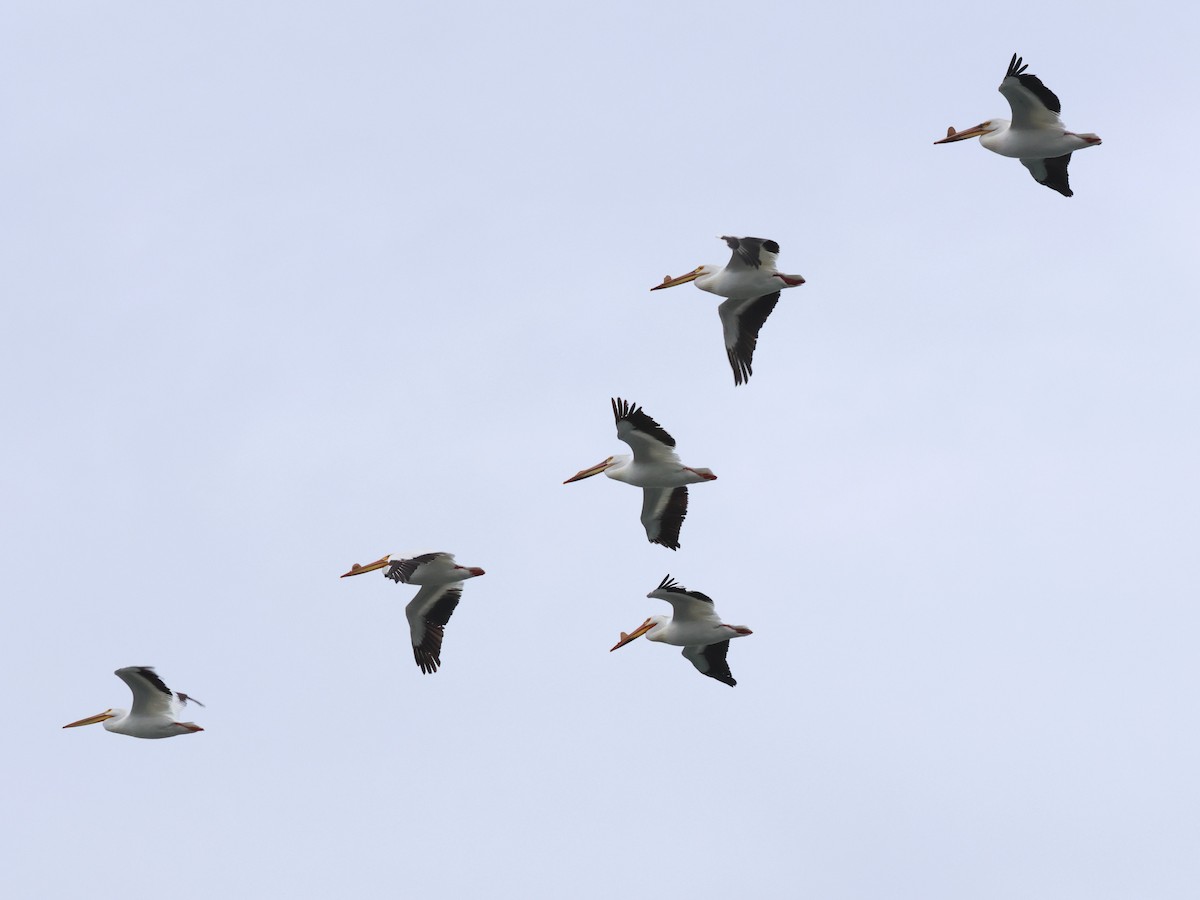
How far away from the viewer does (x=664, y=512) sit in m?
26.0

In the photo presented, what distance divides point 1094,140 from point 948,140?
67.2 inches

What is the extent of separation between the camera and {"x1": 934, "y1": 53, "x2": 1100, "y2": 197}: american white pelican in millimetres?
24359

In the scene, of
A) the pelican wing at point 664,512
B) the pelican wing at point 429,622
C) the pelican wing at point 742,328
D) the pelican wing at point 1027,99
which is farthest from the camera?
the pelican wing at point 429,622

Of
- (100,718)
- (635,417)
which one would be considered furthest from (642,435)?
(100,718)

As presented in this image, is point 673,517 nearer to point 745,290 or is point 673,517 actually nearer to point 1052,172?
point 745,290

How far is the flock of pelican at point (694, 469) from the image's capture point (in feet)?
80.7

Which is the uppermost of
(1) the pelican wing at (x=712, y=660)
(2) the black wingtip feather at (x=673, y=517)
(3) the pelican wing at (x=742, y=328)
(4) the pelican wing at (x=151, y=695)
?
(3) the pelican wing at (x=742, y=328)

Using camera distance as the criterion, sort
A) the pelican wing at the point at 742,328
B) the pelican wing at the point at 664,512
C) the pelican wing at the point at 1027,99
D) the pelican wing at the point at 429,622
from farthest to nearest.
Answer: the pelican wing at the point at 429,622, the pelican wing at the point at 664,512, the pelican wing at the point at 742,328, the pelican wing at the point at 1027,99

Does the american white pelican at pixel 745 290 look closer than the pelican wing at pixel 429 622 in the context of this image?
Yes

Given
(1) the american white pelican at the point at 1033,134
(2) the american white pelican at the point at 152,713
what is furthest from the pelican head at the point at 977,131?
(2) the american white pelican at the point at 152,713

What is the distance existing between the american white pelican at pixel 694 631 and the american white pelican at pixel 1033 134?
18.4ft

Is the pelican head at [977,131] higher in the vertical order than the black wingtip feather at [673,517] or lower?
higher

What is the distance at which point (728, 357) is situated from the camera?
2561 cm

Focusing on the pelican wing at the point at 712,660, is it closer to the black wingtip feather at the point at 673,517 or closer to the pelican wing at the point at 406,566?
the black wingtip feather at the point at 673,517
